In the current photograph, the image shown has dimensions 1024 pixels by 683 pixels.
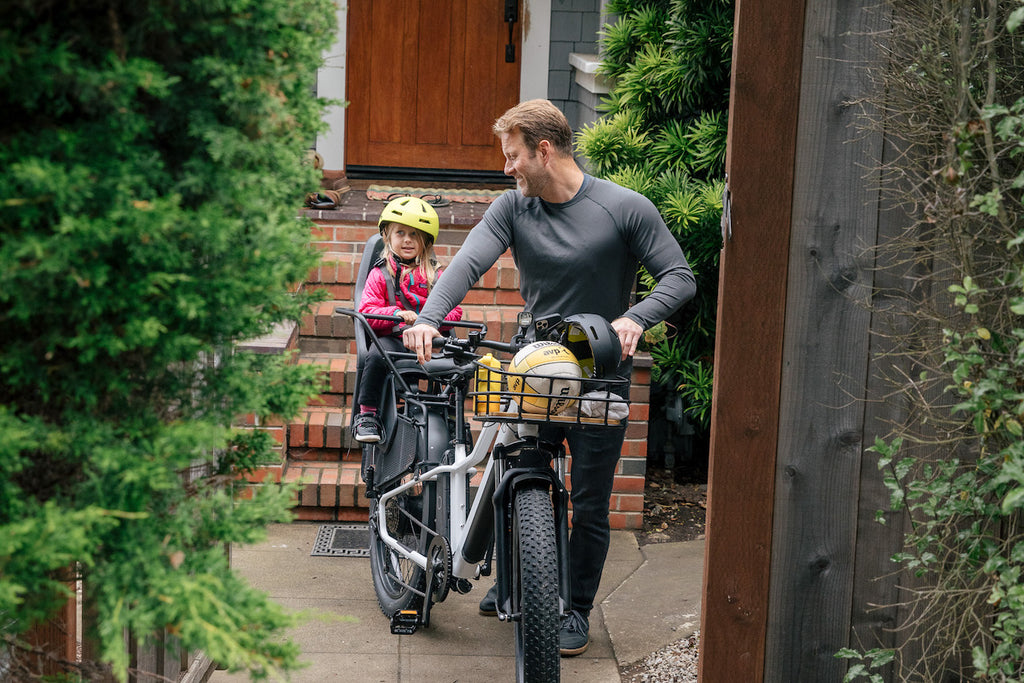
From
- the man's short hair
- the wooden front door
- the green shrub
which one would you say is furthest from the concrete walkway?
the wooden front door

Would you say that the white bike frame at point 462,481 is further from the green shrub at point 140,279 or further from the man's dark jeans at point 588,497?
the green shrub at point 140,279

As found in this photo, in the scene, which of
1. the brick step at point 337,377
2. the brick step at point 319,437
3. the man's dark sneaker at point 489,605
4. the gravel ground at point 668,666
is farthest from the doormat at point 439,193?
the gravel ground at point 668,666

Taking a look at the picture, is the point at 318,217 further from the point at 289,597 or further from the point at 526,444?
the point at 526,444

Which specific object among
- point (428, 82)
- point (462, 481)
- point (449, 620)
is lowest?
point (449, 620)

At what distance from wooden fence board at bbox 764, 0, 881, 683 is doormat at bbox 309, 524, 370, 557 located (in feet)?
7.52

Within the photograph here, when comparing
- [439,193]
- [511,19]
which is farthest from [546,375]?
[511,19]

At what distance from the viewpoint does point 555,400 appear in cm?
293

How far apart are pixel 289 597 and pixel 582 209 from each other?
6.38 ft

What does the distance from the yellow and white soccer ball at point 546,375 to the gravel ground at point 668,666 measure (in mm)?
1374

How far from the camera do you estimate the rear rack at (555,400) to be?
2834 millimetres

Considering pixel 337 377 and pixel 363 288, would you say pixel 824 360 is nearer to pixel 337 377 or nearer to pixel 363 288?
pixel 363 288

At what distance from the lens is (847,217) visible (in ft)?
9.57

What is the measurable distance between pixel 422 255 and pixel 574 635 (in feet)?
5.28

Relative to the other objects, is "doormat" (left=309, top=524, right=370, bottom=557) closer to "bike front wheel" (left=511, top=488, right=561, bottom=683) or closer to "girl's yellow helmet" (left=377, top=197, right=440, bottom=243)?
"girl's yellow helmet" (left=377, top=197, right=440, bottom=243)
